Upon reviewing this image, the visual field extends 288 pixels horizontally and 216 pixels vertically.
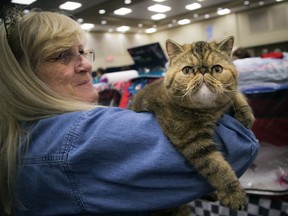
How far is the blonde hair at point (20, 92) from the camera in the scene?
0.73m

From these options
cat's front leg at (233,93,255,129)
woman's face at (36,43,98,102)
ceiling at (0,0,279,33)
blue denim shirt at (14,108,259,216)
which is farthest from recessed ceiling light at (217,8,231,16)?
blue denim shirt at (14,108,259,216)

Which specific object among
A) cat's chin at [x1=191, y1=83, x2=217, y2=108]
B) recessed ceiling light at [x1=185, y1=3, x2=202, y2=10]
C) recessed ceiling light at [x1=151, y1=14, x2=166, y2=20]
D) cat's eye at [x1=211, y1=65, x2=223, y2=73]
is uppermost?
recessed ceiling light at [x1=185, y1=3, x2=202, y2=10]

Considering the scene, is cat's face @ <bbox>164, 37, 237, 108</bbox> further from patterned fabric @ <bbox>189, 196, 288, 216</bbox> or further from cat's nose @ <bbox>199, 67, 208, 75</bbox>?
patterned fabric @ <bbox>189, 196, 288, 216</bbox>

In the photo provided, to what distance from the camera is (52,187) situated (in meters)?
0.66

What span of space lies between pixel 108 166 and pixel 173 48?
19.5 inches

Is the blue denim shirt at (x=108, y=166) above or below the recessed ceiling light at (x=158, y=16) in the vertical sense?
below

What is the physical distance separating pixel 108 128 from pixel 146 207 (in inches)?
8.2

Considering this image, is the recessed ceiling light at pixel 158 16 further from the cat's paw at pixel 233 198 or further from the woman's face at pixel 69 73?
the cat's paw at pixel 233 198

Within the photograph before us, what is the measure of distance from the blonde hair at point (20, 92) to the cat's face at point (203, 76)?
0.29m

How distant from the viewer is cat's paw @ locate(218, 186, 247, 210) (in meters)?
0.72

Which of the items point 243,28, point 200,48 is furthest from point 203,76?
point 243,28

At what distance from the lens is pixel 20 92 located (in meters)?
0.75

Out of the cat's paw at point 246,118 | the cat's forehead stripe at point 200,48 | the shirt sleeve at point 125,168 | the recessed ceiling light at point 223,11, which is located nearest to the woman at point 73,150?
the shirt sleeve at point 125,168

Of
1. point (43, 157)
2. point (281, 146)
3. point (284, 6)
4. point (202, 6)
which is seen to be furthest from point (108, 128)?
point (281, 146)
